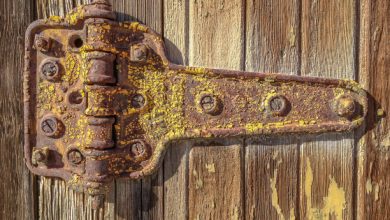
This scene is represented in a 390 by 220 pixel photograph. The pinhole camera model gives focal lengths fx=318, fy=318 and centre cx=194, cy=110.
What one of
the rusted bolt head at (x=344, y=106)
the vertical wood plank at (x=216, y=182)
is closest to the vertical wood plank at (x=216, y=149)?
the vertical wood plank at (x=216, y=182)

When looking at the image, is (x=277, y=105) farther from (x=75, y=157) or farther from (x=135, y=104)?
(x=75, y=157)

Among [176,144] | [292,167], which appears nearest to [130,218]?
[176,144]

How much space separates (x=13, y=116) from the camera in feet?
2.76

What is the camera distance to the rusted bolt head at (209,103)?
82 cm

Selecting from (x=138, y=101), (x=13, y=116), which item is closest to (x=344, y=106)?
(x=138, y=101)

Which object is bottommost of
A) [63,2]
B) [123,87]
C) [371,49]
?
[123,87]

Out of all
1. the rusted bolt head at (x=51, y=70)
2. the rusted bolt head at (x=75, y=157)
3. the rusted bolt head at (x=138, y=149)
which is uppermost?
the rusted bolt head at (x=51, y=70)

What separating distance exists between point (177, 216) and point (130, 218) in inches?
5.0

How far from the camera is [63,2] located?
0.84 metres

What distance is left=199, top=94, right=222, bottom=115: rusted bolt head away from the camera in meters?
0.82

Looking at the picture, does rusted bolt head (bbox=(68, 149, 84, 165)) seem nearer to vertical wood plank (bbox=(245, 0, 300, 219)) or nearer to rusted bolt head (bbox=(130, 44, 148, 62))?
rusted bolt head (bbox=(130, 44, 148, 62))

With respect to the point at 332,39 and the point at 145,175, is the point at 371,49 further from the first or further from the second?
the point at 145,175

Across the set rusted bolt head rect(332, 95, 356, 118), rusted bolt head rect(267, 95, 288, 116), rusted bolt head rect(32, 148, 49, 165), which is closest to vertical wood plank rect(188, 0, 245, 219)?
rusted bolt head rect(267, 95, 288, 116)

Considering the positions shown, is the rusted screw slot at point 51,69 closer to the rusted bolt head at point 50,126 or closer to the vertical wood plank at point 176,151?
the rusted bolt head at point 50,126
